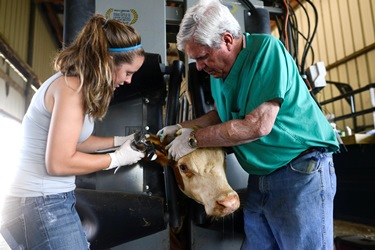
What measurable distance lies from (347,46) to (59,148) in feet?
22.6

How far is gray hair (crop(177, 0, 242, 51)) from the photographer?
1158mm

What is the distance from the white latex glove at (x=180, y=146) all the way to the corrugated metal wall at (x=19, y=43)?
14.3 feet

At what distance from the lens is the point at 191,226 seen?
63.1 inches

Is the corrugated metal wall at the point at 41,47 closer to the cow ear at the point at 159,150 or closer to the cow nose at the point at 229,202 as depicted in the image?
the cow ear at the point at 159,150

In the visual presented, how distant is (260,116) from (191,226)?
794 millimetres

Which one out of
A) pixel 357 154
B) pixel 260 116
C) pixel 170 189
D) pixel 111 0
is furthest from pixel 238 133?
pixel 357 154

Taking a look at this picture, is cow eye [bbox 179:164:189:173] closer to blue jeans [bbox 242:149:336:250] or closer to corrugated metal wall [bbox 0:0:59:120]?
blue jeans [bbox 242:149:336:250]

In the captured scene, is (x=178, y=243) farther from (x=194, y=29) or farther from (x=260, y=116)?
(x=194, y=29)

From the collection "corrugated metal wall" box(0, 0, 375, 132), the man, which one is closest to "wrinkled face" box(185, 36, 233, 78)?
the man

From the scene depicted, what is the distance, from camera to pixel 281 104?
1.09 meters

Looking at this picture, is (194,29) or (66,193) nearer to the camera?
(66,193)

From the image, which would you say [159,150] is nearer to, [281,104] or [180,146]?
[180,146]

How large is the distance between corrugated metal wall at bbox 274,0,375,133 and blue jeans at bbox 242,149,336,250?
5.04 metres

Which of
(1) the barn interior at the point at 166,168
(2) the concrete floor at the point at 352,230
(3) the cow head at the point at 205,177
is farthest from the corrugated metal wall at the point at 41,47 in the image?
(3) the cow head at the point at 205,177
